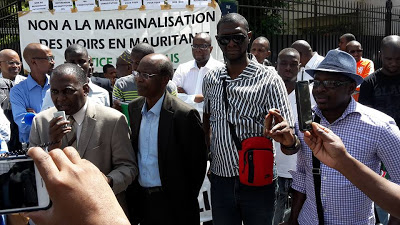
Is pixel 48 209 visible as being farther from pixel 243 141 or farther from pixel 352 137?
pixel 243 141

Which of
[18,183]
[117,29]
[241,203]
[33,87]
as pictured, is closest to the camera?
[18,183]

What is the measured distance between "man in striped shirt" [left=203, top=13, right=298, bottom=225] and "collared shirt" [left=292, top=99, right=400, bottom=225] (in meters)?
0.61

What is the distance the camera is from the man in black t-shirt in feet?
14.9

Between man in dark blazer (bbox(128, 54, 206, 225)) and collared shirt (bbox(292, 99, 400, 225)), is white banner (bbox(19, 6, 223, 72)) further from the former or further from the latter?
collared shirt (bbox(292, 99, 400, 225))

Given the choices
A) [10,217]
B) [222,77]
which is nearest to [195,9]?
[222,77]

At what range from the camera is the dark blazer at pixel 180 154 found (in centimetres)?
342

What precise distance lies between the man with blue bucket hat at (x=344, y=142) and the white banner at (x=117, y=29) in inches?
192

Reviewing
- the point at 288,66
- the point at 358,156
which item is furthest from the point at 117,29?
the point at 358,156

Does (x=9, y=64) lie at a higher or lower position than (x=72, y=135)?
higher

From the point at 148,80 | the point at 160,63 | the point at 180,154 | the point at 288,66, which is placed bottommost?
the point at 180,154

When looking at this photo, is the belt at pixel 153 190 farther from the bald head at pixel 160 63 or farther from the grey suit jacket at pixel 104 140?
the bald head at pixel 160 63

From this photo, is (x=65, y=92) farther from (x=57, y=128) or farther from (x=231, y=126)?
(x=231, y=126)

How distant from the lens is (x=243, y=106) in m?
3.29

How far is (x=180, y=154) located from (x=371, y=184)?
183cm
